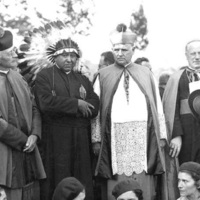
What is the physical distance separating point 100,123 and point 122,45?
3.32 ft

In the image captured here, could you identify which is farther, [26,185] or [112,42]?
[112,42]

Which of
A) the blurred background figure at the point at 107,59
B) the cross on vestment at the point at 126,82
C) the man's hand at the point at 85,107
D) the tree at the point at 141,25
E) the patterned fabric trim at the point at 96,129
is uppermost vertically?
the tree at the point at 141,25

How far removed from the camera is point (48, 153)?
24.7ft

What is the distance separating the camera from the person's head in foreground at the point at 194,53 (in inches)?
316

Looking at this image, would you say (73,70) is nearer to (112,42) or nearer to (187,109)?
(112,42)

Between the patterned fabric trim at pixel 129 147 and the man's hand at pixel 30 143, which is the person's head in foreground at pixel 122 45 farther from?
the man's hand at pixel 30 143

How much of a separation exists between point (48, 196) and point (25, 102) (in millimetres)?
1142

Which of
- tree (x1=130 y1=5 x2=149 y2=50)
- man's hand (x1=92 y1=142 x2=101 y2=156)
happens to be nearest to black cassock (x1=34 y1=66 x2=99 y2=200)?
man's hand (x1=92 y1=142 x2=101 y2=156)

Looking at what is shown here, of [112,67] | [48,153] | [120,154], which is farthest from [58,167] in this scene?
[112,67]

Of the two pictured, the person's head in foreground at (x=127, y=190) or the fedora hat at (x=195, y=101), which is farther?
the fedora hat at (x=195, y=101)

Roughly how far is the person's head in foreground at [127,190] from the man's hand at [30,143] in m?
1.07

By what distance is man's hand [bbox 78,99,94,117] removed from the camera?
7410mm

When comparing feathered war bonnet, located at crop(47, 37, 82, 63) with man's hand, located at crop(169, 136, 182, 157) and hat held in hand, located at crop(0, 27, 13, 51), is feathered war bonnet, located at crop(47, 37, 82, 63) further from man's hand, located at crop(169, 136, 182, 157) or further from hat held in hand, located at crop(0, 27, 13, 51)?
man's hand, located at crop(169, 136, 182, 157)

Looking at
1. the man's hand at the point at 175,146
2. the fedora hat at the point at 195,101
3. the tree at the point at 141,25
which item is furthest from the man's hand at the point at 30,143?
the tree at the point at 141,25
